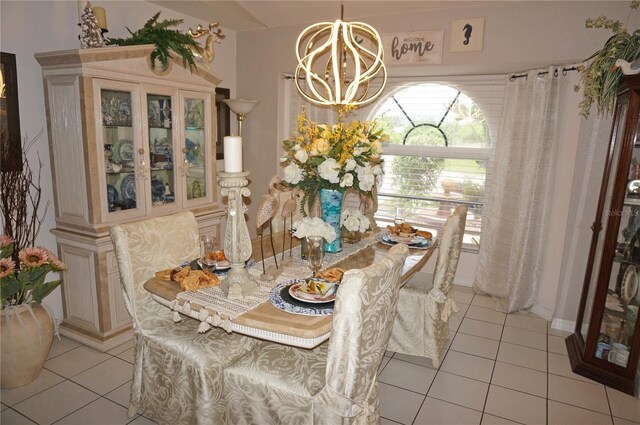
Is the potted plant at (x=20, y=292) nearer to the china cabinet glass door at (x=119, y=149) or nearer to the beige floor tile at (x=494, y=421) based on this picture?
the china cabinet glass door at (x=119, y=149)

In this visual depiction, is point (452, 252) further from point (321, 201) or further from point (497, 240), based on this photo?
point (497, 240)

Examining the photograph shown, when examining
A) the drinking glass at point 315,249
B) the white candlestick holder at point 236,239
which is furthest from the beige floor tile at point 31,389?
the drinking glass at point 315,249

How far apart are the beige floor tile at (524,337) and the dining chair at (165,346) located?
2.10 m

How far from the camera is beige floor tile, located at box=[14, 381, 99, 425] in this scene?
210cm

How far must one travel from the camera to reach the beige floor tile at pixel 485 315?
11.1 ft

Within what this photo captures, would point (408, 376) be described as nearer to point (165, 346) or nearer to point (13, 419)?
point (165, 346)

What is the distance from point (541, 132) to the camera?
329 centimetres

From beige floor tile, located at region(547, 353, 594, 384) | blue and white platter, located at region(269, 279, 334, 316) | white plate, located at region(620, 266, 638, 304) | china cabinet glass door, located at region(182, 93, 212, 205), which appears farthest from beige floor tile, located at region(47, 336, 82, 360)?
white plate, located at region(620, 266, 638, 304)

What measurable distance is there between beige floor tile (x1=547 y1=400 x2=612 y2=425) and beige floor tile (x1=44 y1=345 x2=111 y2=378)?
266cm

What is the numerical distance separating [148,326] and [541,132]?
314 cm

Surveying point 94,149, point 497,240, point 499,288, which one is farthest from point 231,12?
point 499,288

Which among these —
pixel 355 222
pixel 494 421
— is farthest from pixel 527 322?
pixel 355 222

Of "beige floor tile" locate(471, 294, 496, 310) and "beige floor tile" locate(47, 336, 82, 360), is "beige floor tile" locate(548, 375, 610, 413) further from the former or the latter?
"beige floor tile" locate(47, 336, 82, 360)

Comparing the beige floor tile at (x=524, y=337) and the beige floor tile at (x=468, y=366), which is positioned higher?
the beige floor tile at (x=524, y=337)
